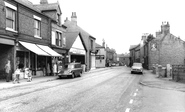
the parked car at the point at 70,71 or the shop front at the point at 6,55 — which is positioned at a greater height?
the shop front at the point at 6,55

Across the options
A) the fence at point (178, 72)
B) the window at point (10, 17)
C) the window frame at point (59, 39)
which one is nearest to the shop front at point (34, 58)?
the window at point (10, 17)

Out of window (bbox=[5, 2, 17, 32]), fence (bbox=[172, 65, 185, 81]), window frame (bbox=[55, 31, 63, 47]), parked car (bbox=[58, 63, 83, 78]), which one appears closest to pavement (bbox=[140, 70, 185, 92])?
fence (bbox=[172, 65, 185, 81])

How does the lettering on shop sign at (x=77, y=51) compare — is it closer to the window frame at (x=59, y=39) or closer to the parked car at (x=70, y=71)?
the window frame at (x=59, y=39)

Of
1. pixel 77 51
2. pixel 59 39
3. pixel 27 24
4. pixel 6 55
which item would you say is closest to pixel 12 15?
pixel 27 24

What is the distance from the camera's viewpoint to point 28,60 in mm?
19938

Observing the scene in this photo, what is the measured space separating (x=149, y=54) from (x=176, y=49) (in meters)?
6.01

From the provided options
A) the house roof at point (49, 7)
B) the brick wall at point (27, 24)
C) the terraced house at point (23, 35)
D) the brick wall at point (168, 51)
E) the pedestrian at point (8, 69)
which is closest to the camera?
the pedestrian at point (8, 69)

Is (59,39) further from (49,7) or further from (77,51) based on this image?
(77,51)

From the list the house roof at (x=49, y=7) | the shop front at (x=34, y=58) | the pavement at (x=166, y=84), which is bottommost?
the pavement at (x=166, y=84)

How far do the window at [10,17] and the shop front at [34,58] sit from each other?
171 cm

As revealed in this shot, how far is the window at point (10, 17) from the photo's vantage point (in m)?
16.8

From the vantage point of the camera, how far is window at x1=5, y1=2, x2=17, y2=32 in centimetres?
1683

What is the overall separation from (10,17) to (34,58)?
5545mm

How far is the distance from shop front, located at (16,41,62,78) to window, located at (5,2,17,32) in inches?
67.2
